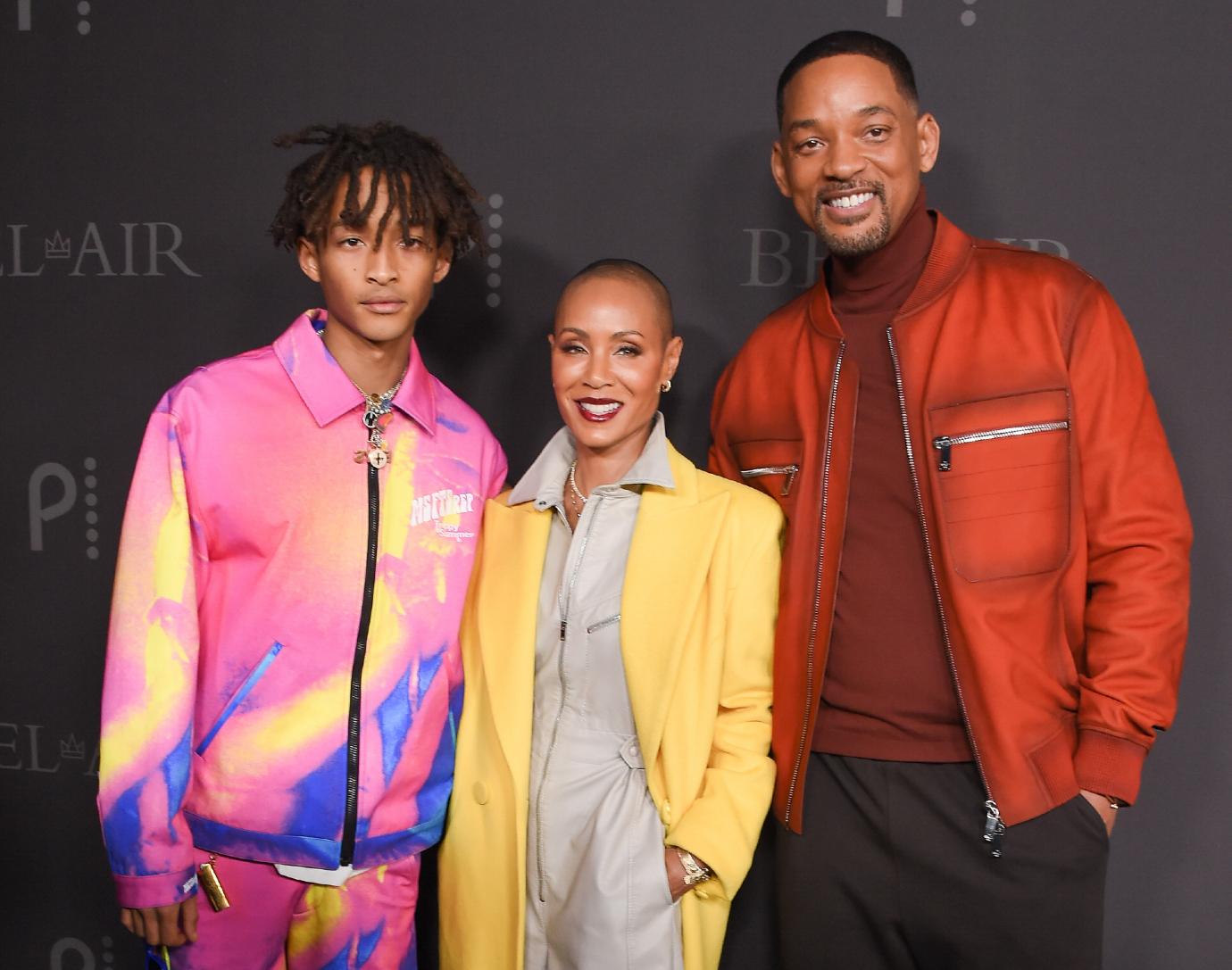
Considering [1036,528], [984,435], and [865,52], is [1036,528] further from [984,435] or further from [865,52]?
[865,52]

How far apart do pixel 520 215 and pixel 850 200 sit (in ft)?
3.04

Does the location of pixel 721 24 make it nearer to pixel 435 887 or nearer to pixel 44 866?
pixel 435 887

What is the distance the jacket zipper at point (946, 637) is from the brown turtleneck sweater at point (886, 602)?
0.7 inches

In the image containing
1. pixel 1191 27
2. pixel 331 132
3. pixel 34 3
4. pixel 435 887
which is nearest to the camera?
pixel 331 132

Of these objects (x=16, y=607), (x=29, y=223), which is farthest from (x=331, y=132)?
(x=16, y=607)

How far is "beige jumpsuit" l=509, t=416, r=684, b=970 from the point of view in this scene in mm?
1727

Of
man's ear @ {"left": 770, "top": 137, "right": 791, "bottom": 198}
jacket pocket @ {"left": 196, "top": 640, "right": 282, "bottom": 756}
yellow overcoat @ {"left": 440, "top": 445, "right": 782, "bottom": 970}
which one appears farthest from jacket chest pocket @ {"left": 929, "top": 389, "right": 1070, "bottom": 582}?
jacket pocket @ {"left": 196, "top": 640, "right": 282, "bottom": 756}

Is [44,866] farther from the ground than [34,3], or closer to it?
closer to it

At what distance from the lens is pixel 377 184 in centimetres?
187

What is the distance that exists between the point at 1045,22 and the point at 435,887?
92.4 inches

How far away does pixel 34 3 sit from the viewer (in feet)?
8.90

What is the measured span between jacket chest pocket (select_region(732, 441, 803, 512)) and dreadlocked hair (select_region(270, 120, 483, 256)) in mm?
683

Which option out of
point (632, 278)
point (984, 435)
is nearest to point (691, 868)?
point (984, 435)

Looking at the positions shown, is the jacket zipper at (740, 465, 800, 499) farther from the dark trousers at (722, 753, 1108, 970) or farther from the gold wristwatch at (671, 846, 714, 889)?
the gold wristwatch at (671, 846, 714, 889)
